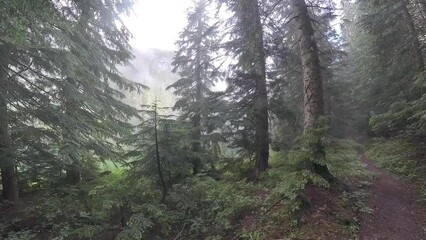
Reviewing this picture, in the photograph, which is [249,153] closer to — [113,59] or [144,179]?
[144,179]

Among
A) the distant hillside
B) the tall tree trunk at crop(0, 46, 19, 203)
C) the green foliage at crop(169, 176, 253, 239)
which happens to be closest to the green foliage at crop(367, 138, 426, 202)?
the green foliage at crop(169, 176, 253, 239)

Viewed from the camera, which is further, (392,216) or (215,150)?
(215,150)

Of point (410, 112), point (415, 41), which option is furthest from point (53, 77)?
point (415, 41)

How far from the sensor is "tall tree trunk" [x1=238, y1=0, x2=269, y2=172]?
9.95 meters

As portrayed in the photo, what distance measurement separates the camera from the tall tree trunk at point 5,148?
27.7ft

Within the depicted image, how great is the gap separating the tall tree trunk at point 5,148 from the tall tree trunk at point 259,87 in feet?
23.6

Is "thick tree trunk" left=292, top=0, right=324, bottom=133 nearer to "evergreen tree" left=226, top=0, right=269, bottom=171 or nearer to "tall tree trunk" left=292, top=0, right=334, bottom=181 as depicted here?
"tall tree trunk" left=292, top=0, right=334, bottom=181

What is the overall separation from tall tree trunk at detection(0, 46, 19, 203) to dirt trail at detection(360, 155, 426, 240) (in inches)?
357

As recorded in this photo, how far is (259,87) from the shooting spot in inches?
435

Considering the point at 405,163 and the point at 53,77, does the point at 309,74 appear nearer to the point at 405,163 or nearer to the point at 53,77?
the point at 405,163

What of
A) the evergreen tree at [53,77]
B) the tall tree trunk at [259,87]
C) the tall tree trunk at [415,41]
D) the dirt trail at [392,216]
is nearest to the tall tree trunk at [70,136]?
the evergreen tree at [53,77]

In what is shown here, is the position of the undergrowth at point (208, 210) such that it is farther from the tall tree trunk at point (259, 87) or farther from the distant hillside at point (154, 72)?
the distant hillside at point (154, 72)

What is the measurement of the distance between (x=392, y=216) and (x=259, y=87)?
6.07m

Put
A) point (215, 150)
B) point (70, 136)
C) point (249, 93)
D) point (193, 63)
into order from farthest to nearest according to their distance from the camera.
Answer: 1. point (193, 63)
2. point (215, 150)
3. point (249, 93)
4. point (70, 136)
